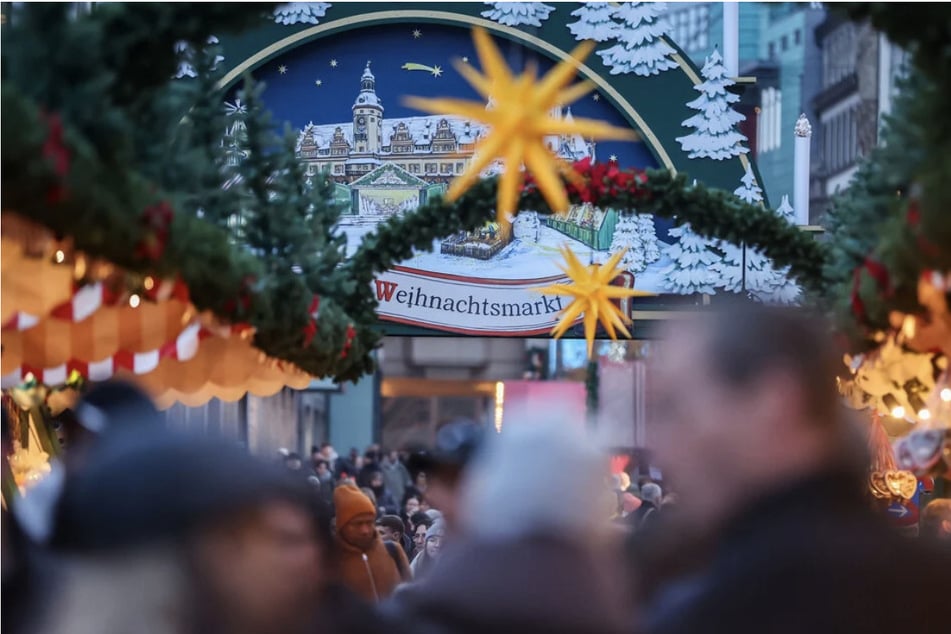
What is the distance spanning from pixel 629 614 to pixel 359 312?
788 cm

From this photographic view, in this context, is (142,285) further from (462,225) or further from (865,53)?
(865,53)

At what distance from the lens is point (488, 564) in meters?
2.88

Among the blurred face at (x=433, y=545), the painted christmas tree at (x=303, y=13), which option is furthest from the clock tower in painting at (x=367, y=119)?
the blurred face at (x=433, y=545)

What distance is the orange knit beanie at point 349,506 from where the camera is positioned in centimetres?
707

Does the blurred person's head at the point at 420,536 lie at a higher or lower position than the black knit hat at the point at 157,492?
lower

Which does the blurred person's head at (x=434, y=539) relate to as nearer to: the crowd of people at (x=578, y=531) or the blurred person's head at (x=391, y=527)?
the blurred person's head at (x=391, y=527)

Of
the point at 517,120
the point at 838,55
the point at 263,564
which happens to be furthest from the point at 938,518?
the point at 838,55

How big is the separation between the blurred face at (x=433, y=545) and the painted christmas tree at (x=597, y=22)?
696cm

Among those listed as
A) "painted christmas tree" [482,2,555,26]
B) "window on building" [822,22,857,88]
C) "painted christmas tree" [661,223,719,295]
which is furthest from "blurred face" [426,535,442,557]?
"window on building" [822,22,857,88]

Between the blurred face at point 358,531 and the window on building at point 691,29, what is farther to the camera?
the window on building at point 691,29

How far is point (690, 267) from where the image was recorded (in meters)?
14.9

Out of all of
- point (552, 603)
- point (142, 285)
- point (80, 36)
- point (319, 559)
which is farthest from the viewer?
point (142, 285)

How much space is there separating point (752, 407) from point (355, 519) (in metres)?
4.43

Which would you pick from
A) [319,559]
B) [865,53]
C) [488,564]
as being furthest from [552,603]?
[865,53]
